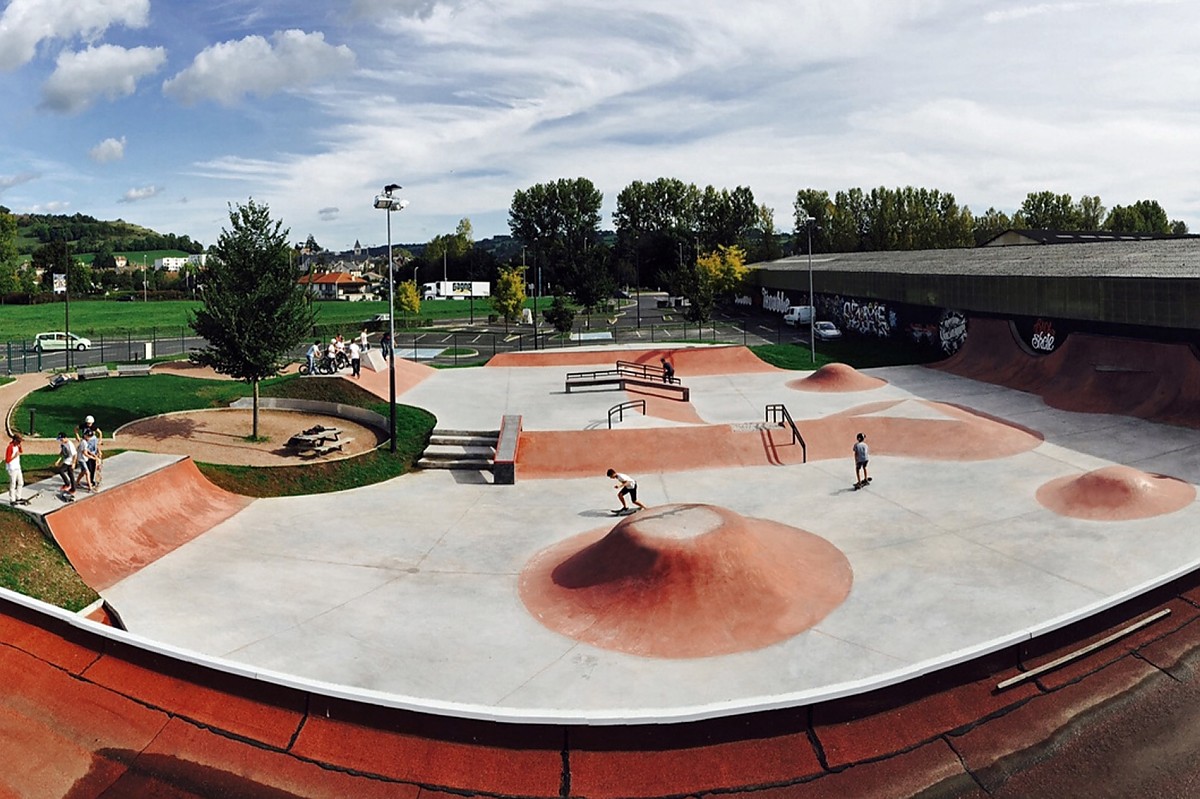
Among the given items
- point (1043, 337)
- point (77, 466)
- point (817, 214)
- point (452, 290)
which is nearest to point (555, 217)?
point (452, 290)

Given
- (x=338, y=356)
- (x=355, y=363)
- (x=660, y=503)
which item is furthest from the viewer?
(x=338, y=356)

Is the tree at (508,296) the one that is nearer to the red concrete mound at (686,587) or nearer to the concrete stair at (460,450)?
the concrete stair at (460,450)

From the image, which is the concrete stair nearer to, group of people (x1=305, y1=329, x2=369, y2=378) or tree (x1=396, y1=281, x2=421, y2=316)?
group of people (x1=305, y1=329, x2=369, y2=378)

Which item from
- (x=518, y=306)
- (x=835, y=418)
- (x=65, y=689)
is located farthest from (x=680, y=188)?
(x=65, y=689)

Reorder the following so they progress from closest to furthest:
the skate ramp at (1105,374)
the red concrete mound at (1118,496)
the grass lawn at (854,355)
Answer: the red concrete mound at (1118,496), the skate ramp at (1105,374), the grass lawn at (854,355)

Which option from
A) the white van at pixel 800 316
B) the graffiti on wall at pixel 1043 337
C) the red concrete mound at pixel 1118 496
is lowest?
the red concrete mound at pixel 1118 496

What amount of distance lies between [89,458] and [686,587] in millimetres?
12260

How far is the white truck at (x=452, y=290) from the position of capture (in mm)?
112688

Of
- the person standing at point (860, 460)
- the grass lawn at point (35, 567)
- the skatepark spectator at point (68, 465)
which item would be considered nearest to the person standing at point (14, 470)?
the grass lawn at point (35, 567)

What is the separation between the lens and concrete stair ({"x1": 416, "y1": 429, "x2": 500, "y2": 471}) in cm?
2260

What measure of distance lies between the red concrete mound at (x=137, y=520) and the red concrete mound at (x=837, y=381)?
859 inches

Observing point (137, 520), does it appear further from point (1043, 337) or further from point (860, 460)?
point (1043, 337)

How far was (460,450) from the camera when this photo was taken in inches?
912

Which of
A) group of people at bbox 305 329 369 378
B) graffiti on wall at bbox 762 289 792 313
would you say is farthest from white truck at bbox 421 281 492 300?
group of people at bbox 305 329 369 378
